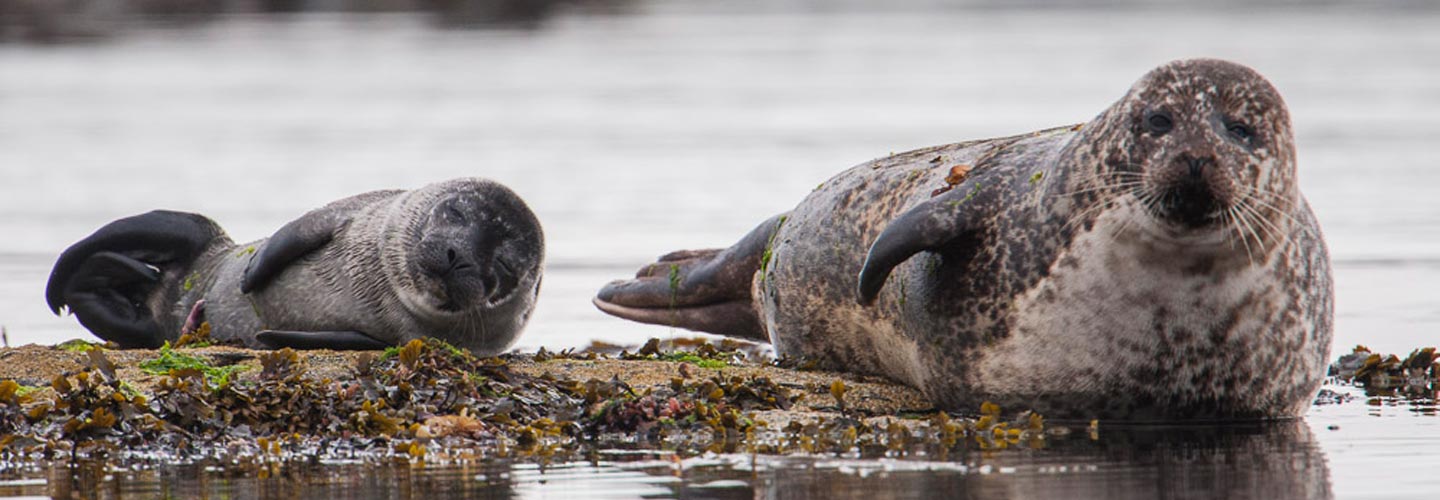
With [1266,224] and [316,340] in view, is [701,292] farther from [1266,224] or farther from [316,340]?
[1266,224]

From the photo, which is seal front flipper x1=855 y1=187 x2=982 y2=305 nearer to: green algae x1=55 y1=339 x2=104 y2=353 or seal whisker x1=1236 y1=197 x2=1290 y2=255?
seal whisker x1=1236 y1=197 x2=1290 y2=255

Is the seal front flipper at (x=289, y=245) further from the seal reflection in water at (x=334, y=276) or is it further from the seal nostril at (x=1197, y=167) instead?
the seal nostril at (x=1197, y=167)

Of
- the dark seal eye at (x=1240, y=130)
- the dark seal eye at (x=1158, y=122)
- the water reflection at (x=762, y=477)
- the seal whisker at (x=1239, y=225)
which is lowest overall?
the water reflection at (x=762, y=477)

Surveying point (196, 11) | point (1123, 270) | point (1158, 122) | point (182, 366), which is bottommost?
point (182, 366)

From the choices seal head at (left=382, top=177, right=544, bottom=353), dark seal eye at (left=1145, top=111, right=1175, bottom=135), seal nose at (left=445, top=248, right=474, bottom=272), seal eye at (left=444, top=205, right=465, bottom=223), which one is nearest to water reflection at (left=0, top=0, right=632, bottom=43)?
seal head at (left=382, top=177, right=544, bottom=353)

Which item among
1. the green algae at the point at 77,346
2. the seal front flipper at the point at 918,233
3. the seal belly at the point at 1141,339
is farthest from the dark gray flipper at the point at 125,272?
the seal belly at the point at 1141,339

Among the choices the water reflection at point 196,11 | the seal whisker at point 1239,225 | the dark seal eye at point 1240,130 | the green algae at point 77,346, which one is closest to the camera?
the seal whisker at point 1239,225

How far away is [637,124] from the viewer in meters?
25.8

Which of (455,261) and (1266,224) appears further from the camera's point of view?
(455,261)

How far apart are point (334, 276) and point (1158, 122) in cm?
437

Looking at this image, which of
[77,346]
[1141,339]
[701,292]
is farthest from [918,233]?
[77,346]

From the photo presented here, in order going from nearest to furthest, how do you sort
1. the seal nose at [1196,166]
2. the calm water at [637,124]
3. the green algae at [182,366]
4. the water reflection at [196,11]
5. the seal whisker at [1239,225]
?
the seal nose at [1196,166] < the seal whisker at [1239,225] < the green algae at [182,366] < the calm water at [637,124] < the water reflection at [196,11]

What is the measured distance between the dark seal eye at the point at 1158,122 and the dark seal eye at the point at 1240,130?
0.64ft

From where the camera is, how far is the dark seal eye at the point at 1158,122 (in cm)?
789
